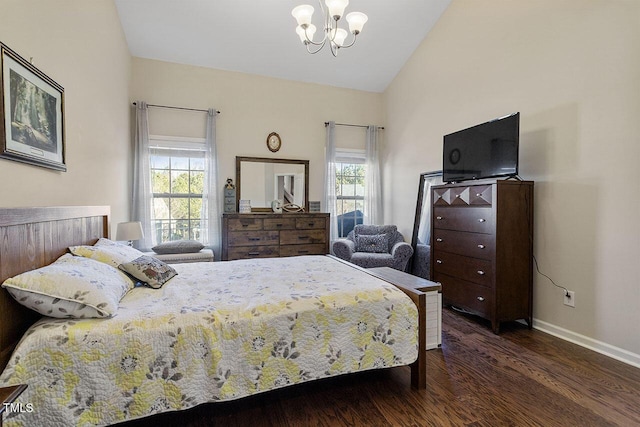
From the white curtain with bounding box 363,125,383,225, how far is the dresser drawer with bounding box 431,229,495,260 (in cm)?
182

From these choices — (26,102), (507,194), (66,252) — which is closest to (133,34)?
(26,102)

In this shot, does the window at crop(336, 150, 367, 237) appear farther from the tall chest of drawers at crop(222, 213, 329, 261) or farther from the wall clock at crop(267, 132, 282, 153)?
the wall clock at crop(267, 132, 282, 153)

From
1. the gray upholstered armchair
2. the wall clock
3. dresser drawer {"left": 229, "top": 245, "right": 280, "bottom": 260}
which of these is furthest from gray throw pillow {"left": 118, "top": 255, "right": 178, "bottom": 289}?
the wall clock

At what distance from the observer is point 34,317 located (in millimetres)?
1511

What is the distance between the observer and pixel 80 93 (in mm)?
2365

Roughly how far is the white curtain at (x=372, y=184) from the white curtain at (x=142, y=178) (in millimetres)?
3296

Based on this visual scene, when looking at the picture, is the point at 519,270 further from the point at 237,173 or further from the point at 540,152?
the point at 237,173

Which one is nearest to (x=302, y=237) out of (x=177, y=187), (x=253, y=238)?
(x=253, y=238)

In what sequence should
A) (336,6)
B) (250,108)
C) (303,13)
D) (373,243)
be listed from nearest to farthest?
(336,6) < (303,13) < (373,243) < (250,108)

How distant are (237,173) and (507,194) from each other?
3451mm

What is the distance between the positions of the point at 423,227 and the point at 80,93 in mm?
3992

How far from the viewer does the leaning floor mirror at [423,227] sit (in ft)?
13.6

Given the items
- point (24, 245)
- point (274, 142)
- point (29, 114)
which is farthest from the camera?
point (274, 142)

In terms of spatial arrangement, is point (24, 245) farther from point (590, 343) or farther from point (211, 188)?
point (590, 343)
